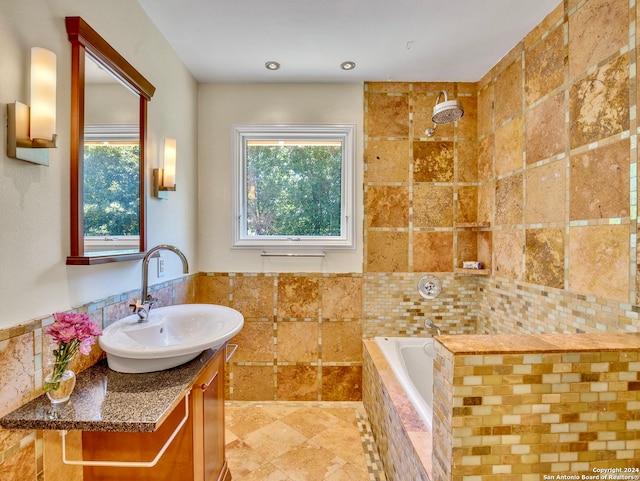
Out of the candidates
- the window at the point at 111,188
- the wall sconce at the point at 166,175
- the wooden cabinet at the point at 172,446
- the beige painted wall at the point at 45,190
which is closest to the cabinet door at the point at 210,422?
the wooden cabinet at the point at 172,446

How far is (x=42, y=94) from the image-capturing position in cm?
91

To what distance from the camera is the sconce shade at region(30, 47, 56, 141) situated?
89 centimetres

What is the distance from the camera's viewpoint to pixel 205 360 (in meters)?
1.23

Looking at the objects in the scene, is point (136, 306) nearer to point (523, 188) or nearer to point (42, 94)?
point (42, 94)

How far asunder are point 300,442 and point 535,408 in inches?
58.8

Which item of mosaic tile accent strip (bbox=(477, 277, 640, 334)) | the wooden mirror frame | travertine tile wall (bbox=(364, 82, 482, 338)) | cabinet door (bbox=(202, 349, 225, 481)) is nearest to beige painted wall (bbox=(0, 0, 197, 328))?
the wooden mirror frame

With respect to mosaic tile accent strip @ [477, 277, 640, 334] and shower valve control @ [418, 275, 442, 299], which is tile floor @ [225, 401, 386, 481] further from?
mosaic tile accent strip @ [477, 277, 640, 334]

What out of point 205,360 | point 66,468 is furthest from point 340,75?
point 66,468

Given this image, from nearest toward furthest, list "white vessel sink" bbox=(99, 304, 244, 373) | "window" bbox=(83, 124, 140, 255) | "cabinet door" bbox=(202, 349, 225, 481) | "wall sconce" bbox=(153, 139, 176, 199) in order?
"white vessel sink" bbox=(99, 304, 244, 373), "window" bbox=(83, 124, 140, 255), "cabinet door" bbox=(202, 349, 225, 481), "wall sconce" bbox=(153, 139, 176, 199)

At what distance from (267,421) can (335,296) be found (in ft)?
3.25

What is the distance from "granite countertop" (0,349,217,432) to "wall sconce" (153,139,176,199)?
948mm

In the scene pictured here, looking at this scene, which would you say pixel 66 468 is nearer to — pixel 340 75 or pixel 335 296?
pixel 335 296

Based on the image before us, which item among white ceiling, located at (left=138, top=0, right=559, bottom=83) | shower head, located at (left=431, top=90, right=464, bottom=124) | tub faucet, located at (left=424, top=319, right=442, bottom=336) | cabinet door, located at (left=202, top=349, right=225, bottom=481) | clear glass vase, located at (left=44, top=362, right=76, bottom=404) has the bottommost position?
cabinet door, located at (left=202, top=349, right=225, bottom=481)

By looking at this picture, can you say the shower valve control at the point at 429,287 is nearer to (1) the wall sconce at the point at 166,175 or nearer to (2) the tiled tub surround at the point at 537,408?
(2) the tiled tub surround at the point at 537,408
